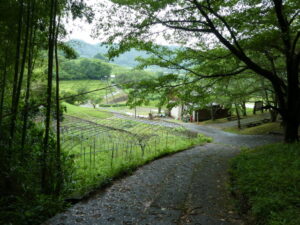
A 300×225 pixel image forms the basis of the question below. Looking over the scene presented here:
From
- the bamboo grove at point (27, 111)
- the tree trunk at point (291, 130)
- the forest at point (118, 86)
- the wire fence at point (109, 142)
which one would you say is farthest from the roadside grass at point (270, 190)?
the wire fence at point (109, 142)

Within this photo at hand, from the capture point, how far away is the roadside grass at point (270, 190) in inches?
113

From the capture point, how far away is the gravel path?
320cm

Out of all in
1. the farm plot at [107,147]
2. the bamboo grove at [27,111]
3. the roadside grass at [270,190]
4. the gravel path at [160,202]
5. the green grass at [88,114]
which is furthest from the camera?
the green grass at [88,114]

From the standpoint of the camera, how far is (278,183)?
149 inches

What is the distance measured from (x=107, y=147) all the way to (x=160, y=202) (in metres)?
7.80

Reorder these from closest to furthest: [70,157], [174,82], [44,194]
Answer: [44,194] → [70,157] → [174,82]

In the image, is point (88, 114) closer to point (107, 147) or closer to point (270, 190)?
point (107, 147)

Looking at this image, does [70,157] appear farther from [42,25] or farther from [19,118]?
[42,25]

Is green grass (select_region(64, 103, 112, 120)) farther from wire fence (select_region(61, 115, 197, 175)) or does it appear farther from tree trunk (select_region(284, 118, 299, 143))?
tree trunk (select_region(284, 118, 299, 143))

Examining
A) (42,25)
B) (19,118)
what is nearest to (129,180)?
(19,118)

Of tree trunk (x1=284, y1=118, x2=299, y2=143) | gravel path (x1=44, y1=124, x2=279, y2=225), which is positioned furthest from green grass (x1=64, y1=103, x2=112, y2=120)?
tree trunk (x1=284, y1=118, x2=299, y2=143)

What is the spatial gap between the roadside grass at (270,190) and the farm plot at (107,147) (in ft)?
10.1

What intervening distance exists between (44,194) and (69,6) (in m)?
3.68

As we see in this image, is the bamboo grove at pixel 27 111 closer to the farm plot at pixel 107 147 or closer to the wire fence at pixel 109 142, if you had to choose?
the farm plot at pixel 107 147
